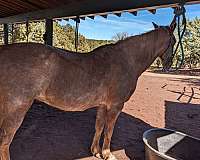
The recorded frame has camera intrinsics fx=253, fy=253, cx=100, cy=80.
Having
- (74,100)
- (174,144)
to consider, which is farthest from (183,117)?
(74,100)

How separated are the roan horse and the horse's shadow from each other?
44 cm

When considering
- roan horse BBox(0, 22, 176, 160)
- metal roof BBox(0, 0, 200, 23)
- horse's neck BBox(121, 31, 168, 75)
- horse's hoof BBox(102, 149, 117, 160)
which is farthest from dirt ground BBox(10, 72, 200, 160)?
metal roof BBox(0, 0, 200, 23)

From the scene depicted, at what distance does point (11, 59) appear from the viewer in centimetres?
250

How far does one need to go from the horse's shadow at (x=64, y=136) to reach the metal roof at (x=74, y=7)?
2.26m

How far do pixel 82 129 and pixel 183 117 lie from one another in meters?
2.78

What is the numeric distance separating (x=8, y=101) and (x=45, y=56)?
1.92 ft

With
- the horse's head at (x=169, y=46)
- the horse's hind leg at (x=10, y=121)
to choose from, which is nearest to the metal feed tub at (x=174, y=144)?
the horse's head at (x=169, y=46)

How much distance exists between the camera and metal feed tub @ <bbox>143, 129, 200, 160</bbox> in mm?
3481

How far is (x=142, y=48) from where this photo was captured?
140 inches

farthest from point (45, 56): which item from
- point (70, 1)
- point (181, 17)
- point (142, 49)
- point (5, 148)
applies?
point (70, 1)

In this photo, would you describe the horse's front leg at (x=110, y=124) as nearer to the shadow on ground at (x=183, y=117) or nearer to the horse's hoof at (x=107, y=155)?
the horse's hoof at (x=107, y=155)

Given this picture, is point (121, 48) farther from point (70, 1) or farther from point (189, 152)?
point (70, 1)

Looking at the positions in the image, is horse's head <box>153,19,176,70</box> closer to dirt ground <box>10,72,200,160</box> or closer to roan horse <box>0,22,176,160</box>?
roan horse <box>0,22,176,160</box>

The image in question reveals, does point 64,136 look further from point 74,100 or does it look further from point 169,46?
point 169,46
